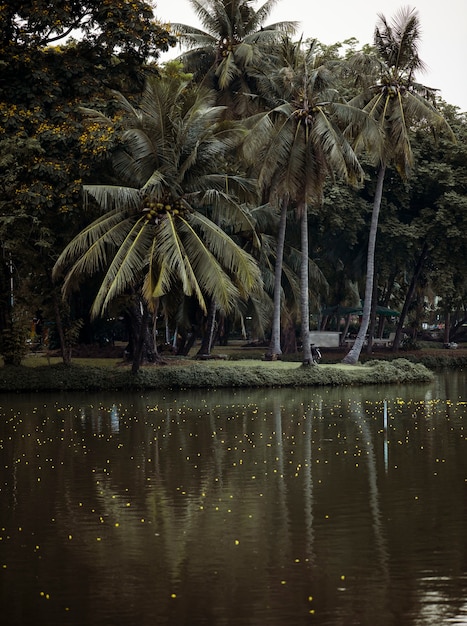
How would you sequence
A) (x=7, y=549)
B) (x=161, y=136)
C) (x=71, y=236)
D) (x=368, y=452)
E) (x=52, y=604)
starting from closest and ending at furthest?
1. (x=52, y=604)
2. (x=7, y=549)
3. (x=368, y=452)
4. (x=161, y=136)
5. (x=71, y=236)

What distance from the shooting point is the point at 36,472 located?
1673 cm

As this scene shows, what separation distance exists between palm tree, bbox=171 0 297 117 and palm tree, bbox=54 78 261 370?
31.4ft

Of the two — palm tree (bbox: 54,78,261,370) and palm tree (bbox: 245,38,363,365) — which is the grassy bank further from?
palm tree (bbox: 54,78,261,370)

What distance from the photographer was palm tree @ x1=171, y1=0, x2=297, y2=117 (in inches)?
1657

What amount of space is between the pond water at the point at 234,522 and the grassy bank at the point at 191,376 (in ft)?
28.1

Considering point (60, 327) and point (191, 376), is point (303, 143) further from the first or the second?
point (60, 327)

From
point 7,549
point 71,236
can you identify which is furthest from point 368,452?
point 71,236

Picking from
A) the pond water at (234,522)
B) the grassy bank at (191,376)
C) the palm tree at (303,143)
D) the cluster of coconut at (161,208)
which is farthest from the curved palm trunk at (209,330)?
the pond water at (234,522)

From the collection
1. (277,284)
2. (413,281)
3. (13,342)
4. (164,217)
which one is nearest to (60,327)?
(13,342)

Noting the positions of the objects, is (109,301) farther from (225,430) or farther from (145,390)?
(225,430)

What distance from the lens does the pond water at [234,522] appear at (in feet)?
30.8

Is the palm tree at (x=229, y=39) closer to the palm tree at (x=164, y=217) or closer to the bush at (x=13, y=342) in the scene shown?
the palm tree at (x=164, y=217)

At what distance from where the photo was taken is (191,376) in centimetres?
3319

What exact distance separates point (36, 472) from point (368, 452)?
232 inches
